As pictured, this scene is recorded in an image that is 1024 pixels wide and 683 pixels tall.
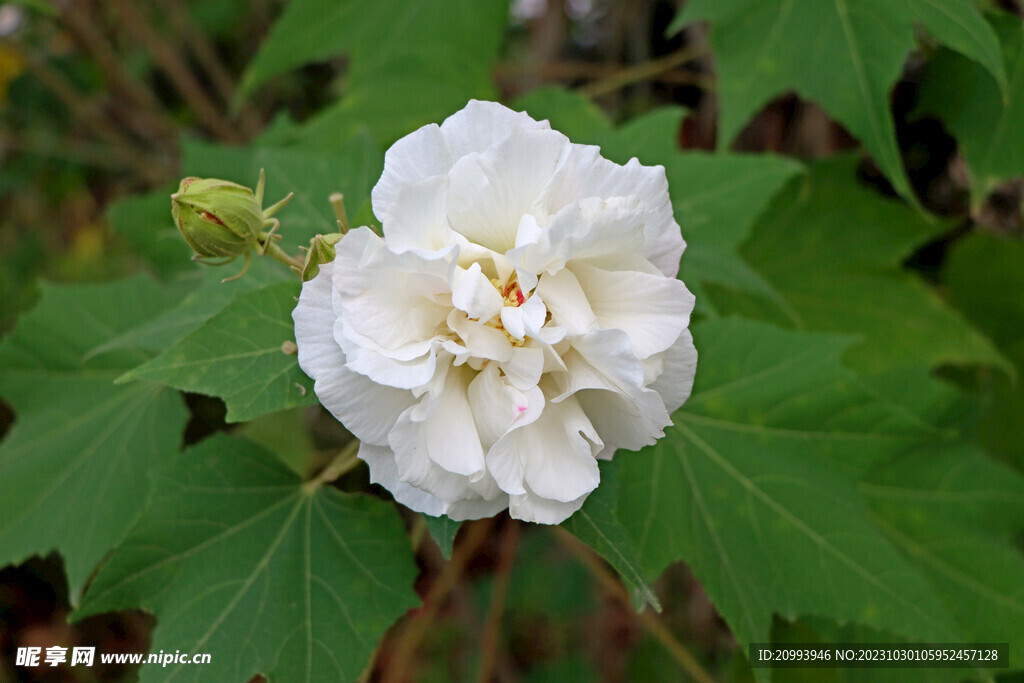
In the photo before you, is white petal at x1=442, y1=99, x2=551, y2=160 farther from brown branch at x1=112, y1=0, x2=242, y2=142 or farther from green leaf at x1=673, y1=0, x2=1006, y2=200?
brown branch at x1=112, y1=0, x2=242, y2=142

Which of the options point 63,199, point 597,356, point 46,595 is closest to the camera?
point 597,356

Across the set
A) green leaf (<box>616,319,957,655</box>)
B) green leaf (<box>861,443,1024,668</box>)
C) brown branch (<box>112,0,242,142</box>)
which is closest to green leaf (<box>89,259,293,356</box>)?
green leaf (<box>616,319,957,655</box>)

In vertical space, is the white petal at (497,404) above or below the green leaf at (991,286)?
above

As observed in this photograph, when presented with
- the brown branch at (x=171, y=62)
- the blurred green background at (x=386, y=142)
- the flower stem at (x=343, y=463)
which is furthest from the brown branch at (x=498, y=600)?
the brown branch at (x=171, y=62)

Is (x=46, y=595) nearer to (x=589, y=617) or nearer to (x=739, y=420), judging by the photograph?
(x=589, y=617)

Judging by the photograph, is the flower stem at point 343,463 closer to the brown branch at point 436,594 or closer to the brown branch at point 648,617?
the brown branch at point 648,617

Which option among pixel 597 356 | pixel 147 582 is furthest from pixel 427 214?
pixel 147 582
